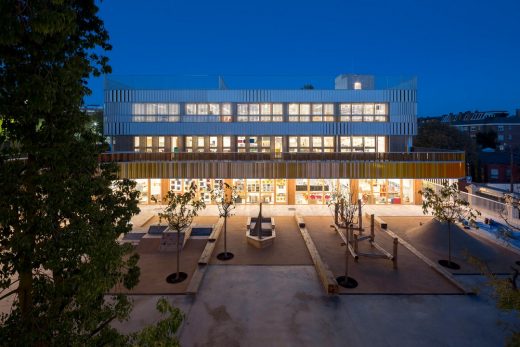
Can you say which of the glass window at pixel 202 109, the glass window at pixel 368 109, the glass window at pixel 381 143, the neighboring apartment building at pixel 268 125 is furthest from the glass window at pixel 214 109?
the glass window at pixel 381 143

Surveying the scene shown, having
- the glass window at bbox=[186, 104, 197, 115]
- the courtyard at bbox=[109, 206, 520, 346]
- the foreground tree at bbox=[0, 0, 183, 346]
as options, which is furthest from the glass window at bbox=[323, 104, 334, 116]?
the foreground tree at bbox=[0, 0, 183, 346]

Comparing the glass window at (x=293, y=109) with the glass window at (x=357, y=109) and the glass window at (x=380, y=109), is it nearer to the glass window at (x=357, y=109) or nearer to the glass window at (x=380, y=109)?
the glass window at (x=357, y=109)

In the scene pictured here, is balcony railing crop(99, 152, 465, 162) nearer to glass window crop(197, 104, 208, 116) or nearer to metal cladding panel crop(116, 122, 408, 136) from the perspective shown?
metal cladding panel crop(116, 122, 408, 136)

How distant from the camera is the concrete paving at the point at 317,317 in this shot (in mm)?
9922

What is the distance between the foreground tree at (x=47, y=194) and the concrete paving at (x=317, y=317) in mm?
5321

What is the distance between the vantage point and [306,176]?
2705 cm

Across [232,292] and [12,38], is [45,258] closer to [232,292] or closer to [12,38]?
[12,38]

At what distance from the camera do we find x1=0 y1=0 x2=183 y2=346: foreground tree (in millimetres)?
5137

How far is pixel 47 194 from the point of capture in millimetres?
5703

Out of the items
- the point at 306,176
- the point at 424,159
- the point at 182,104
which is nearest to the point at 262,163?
the point at 306,176

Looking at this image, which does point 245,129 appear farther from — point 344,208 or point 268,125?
point 344,208

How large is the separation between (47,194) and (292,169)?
73.7 ft

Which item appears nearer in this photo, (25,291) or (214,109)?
(25,291)

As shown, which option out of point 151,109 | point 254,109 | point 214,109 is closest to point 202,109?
point 214,109
